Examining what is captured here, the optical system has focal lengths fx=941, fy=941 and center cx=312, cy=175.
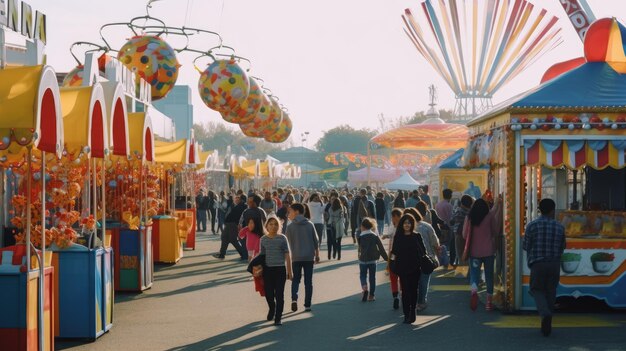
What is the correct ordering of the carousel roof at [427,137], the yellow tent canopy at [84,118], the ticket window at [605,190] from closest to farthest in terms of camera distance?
1. the yellow tent canopy at [84,118]
2. the ticket window at [605,190]
3. the carousel roof at [427,137]

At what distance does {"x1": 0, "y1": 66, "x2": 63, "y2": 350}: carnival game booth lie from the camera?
27.9 ft

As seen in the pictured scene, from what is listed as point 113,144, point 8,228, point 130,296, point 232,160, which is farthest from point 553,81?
point 232,160

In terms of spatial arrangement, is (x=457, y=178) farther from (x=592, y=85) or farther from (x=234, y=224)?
(x=592, y=85)

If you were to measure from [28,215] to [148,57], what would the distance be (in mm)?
8914

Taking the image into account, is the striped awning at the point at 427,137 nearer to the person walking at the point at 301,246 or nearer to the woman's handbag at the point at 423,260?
the person walking at the point at 301,246

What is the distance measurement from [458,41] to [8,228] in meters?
33.4

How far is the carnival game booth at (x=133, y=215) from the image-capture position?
14.8 metres

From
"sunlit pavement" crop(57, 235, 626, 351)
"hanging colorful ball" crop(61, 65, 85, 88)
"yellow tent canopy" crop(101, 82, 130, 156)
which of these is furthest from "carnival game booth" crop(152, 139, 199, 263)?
"yellow tent canopy" crop(101, 82, 130, 156)

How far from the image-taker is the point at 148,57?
17578 mm

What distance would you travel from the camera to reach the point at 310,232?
1377 centimetres

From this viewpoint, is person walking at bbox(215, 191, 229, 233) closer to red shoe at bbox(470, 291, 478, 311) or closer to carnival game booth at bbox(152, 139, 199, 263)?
carnival game booth at bbox(152, 139, 199, 263)

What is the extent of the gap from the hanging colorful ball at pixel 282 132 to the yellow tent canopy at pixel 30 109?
1595 centimetres

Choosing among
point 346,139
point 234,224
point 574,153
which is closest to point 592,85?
point 574,153

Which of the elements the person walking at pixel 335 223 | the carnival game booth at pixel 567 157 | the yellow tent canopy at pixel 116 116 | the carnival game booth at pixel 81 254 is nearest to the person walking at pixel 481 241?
the carnival game booth at pixel 567 157
